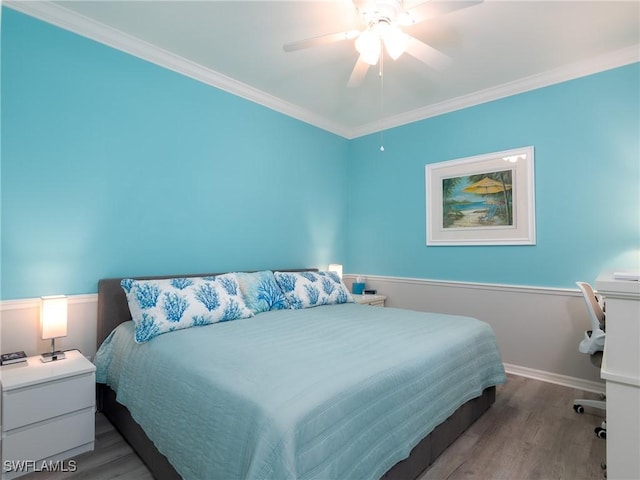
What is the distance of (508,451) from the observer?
197cm

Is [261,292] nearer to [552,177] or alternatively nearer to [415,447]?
[415,447]

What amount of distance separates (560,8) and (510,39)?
14.3 inches

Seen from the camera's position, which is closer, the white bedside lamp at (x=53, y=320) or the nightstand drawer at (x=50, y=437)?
the nightstand drawer at (x=50, y=437)

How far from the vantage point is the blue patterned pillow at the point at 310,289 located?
3.00 m

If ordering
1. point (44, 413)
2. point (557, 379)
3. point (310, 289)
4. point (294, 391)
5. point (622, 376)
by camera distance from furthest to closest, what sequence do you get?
point (310, 289)
point (557, 379)
point (44, 413)
point (294, 391)
point (622, 376)

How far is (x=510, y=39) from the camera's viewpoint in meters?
2.54

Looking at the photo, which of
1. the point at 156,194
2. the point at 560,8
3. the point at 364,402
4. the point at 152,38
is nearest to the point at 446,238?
the point at 560,8

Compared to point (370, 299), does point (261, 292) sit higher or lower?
higher

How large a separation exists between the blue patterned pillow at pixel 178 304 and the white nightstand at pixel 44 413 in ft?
1.30

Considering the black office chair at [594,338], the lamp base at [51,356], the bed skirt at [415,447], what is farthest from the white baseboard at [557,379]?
the lamp base at [51,356]

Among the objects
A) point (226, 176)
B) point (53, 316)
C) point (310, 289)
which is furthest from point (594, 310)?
point (53, 316)

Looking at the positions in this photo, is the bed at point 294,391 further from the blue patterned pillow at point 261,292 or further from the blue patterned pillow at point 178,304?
the blue patterned pillow at point 261,292

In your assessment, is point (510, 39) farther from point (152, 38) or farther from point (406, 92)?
point (152, 38)

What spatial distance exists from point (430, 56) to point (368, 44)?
0.96m
